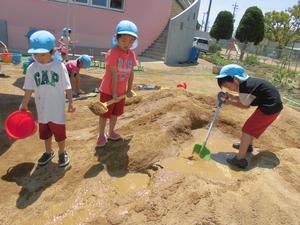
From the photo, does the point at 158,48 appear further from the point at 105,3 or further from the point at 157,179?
the point at 157,179

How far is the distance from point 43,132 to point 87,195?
0.93m

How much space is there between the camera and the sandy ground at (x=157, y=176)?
2910 millimetres

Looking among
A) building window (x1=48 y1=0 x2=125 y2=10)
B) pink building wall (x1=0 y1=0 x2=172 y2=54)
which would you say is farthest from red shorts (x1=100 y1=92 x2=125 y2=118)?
building window (x1=48 y1=0 x2=125 y2=10)

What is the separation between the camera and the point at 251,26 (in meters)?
24.7

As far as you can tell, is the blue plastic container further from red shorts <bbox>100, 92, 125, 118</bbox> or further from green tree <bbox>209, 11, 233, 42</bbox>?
green tree <bbox>209, 11, 233, 42</bbox>

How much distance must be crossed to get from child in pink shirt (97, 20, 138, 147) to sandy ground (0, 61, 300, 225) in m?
0.45

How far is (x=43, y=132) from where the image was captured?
3754 millimetres

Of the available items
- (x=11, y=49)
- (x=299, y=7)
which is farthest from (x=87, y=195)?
(x=299, y=7)

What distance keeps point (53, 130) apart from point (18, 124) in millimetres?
456

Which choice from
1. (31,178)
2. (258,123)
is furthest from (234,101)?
(31,178)

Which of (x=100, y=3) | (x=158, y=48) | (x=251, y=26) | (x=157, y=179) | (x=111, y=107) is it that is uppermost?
(x=100, y=3)

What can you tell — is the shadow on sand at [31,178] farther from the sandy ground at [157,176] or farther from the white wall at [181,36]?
the white wall at [181,36]

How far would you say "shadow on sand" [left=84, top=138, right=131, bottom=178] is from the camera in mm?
3697

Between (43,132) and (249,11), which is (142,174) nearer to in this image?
(43,132)
